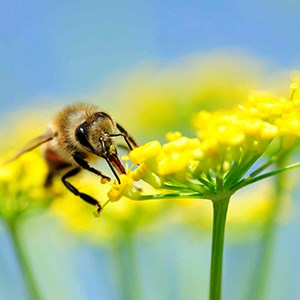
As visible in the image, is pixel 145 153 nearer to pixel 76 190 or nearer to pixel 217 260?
pixel 217 260

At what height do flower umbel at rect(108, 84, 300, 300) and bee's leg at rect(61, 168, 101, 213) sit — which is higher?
bee's leg at rect(61, 168, 101, 213)

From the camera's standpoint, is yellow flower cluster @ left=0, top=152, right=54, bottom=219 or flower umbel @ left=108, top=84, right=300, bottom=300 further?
yellow flower cluster @ left=0, top=152, right=54, bottom=219

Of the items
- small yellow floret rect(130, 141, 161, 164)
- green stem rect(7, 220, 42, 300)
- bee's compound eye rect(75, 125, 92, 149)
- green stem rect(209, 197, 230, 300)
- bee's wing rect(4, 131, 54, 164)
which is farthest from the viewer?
bee's wing rect(4, 131, 54, 164)

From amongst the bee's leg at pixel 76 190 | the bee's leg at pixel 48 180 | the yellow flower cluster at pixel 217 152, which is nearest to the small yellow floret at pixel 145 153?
the yellow flower cluster at pixel 217 152

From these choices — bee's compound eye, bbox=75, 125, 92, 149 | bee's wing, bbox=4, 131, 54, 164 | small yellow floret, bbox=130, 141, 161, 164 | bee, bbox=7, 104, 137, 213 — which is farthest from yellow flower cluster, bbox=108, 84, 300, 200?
bee's wing, bbox=4, 131, 54, 164

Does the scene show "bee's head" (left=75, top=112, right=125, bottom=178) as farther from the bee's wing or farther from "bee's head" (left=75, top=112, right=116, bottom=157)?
the bee's wing

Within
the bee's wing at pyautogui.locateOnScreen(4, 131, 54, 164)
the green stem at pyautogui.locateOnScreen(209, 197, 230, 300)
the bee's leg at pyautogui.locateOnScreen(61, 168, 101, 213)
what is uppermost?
the bee's wing at pyautogui.locateOnScreen(4, 131, 54, 164)

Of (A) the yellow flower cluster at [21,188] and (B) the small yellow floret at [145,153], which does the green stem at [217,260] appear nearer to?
(B) the small yellow floret at [145,153]

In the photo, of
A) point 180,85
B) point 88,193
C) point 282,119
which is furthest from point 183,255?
point 282,119
